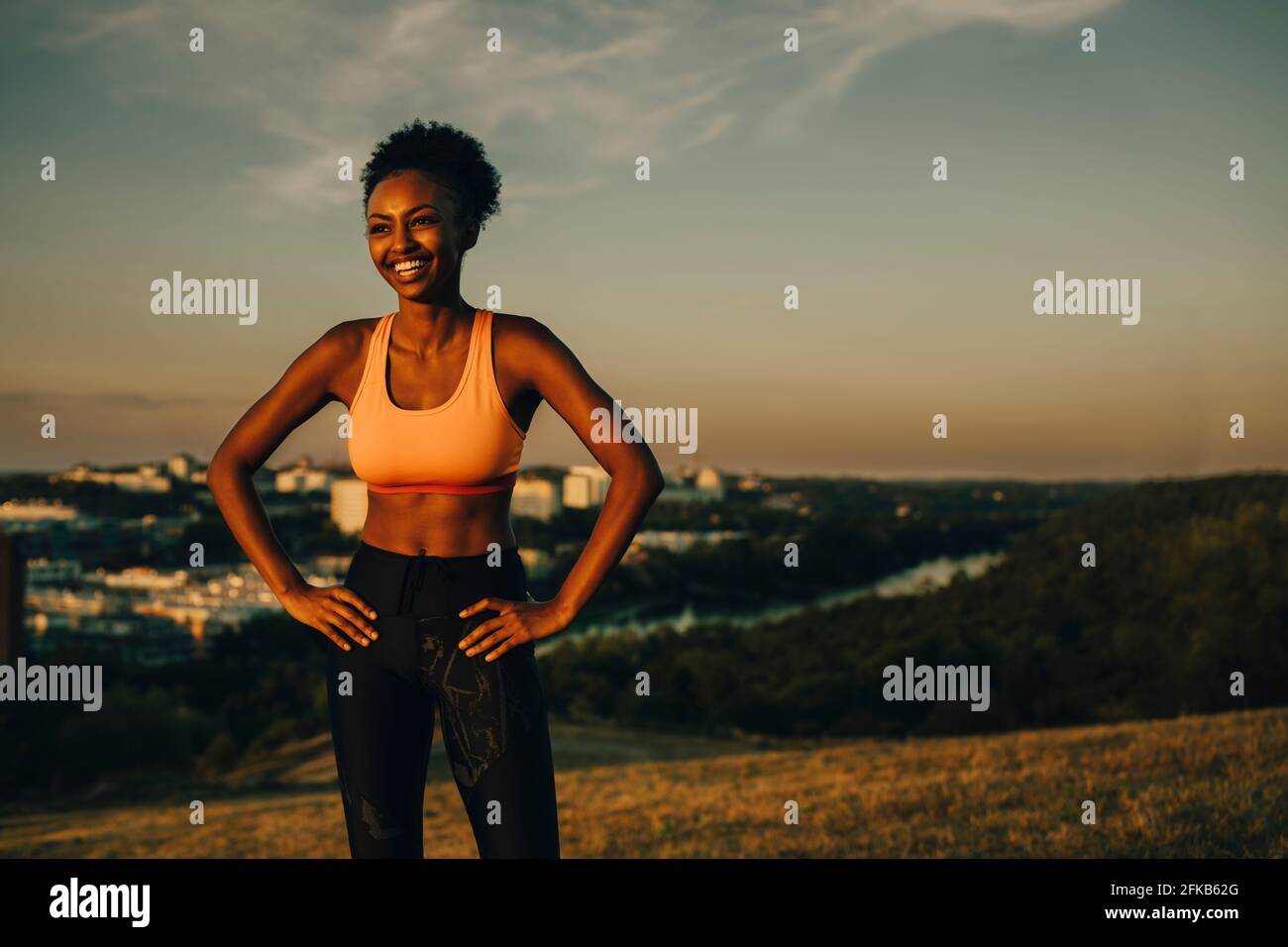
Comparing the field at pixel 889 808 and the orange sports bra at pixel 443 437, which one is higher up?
the orange sports bra at pixel 443 437

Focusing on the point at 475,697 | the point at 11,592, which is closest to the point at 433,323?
the point at 475,697

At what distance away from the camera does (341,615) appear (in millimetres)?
2406

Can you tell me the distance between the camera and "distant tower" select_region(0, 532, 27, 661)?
10534 millimetres

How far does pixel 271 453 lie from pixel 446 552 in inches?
19.6

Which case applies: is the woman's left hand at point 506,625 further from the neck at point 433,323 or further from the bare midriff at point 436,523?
the neck at point 433,323

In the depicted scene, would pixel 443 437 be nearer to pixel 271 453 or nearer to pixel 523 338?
pixel 523 338

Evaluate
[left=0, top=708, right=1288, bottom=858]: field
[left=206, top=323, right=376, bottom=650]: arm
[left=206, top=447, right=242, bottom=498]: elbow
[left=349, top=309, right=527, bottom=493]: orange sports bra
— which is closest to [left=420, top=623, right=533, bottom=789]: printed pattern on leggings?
[left=206, top=323, right=376, bottom=650]: arm

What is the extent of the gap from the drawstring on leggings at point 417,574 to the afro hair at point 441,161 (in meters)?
0.75

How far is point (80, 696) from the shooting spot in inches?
1527

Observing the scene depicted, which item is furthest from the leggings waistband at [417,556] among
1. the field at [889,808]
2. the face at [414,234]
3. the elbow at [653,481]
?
the field at [889,808]

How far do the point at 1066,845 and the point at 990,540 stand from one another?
1607 inches

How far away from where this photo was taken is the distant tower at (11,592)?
1053 cm

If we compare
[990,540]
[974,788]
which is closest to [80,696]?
[990,540]
